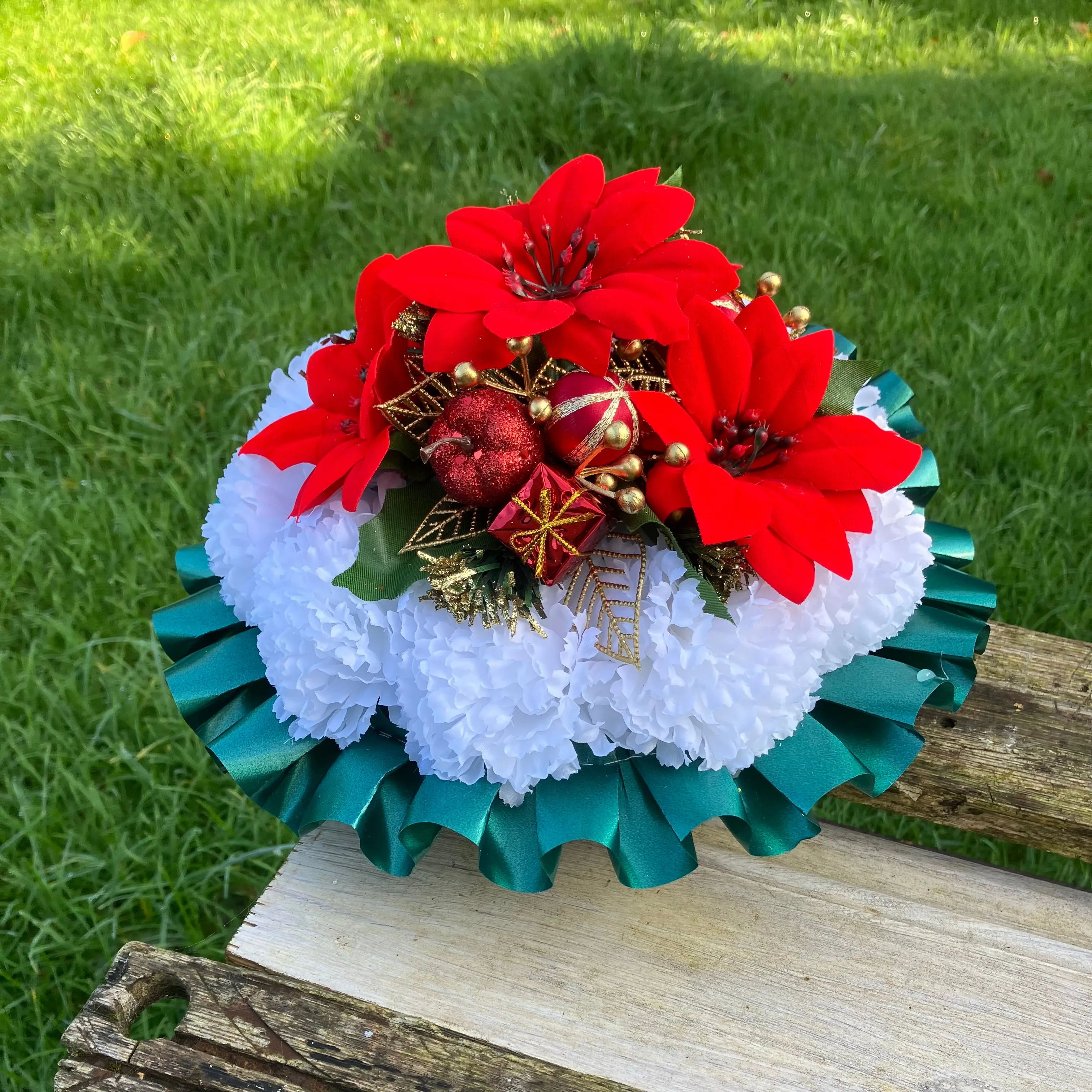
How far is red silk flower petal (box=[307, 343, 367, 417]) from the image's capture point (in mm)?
847

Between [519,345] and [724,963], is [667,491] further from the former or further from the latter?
[724,963]

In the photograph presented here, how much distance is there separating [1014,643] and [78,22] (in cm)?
344

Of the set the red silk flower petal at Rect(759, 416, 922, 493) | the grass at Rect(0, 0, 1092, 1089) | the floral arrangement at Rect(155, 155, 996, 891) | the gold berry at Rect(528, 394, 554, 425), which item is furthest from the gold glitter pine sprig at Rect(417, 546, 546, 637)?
the grass at Rect(0, 0, 1092, 1089)

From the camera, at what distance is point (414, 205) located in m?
2.32

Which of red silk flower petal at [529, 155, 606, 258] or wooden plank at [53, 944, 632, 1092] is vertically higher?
red silk flower petal at [529, 155, 606, 258]

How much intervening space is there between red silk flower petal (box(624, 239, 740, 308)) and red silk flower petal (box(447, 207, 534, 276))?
10 cm

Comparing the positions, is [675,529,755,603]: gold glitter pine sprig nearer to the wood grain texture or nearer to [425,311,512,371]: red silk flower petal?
[425,311,512,371]: red silk flower petal

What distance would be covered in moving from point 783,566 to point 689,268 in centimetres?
27

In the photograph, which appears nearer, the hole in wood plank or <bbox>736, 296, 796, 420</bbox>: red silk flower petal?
<bbox>736, 296, 796, 420</bbox>: red silk flower petal

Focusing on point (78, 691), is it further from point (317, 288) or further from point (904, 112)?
point (904, 112)

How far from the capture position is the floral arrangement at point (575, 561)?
29.1 inches

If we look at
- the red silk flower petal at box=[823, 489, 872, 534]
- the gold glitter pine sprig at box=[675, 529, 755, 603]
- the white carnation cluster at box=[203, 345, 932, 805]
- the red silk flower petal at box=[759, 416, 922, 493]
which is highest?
the red silk flower petal at box=[759, 416, 922, 493]

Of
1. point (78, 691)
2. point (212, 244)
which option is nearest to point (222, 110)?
point (212, 244)

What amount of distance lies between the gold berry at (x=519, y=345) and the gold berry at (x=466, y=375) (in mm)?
33
